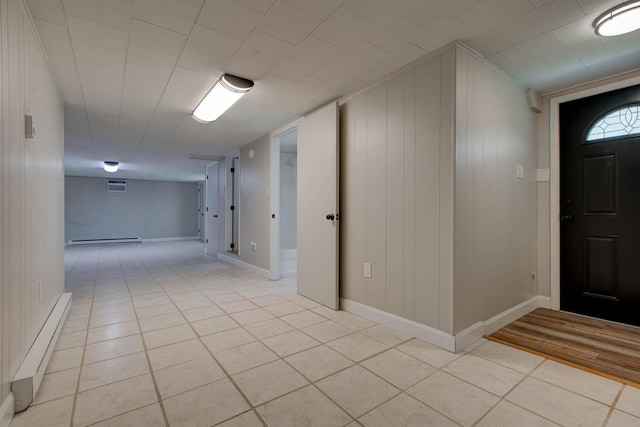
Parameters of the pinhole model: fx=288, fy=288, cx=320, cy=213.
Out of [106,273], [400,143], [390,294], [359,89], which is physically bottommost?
[106,273]

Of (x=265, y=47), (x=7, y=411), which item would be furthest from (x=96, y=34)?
(x=7, y=411)

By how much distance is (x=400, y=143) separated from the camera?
2438 mm

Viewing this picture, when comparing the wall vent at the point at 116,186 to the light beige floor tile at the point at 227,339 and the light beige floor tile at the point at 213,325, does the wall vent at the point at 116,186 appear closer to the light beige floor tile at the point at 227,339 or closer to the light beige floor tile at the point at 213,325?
the light beige floor tile at the point at 213,325

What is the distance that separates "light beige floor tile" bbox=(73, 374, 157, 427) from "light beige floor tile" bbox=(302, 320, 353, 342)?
3.87 feet

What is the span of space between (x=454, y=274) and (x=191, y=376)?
1871 mm

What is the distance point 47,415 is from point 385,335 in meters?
2.11

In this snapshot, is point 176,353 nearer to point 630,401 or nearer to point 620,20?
point 630,401

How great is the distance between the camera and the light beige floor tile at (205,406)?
54.8 inches

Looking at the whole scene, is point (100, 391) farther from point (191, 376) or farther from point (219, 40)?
point (219, 40)

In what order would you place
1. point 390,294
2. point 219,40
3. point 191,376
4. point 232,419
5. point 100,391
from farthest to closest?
point 390,294
point 219,40
point 191,376
point 100,391
point 232,419

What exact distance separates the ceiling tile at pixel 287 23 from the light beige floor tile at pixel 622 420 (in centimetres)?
266

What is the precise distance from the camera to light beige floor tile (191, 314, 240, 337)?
2.47 m

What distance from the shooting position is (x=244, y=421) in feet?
4.55

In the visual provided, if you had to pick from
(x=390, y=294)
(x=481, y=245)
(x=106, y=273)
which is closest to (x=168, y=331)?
(x=390, y=294)
